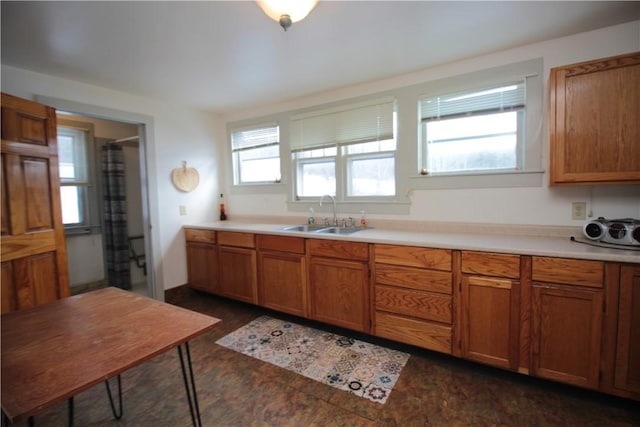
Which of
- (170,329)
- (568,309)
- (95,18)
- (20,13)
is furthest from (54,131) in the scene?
(568,309)

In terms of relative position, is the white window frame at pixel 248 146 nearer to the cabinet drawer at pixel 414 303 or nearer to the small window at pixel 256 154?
the small window at pixel 256 154

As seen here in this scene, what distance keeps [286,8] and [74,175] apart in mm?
3830

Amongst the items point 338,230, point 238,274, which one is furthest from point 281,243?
point 238,274

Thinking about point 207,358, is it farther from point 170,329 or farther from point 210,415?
point 170,329

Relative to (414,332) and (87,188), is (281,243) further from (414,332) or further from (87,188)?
(87,188)

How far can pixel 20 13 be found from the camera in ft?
5.48

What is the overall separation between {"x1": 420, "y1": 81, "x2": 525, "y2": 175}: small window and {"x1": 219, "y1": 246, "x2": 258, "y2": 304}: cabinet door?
1.89 meters

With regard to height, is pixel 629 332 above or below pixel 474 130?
below

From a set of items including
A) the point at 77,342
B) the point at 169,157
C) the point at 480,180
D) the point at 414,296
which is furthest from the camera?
the point at 169,157

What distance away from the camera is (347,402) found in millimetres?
1749

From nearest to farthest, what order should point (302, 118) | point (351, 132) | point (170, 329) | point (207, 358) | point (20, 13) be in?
point (170, 329) < point (20, 13) < point (207, 358) < point (351, 132) < point (302, 118)

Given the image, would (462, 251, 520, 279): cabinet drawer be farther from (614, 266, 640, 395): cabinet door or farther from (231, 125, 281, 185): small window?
(231, 125, 281, 185): small window

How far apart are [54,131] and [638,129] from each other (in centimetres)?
391

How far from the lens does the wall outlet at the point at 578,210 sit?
2.05 metres
